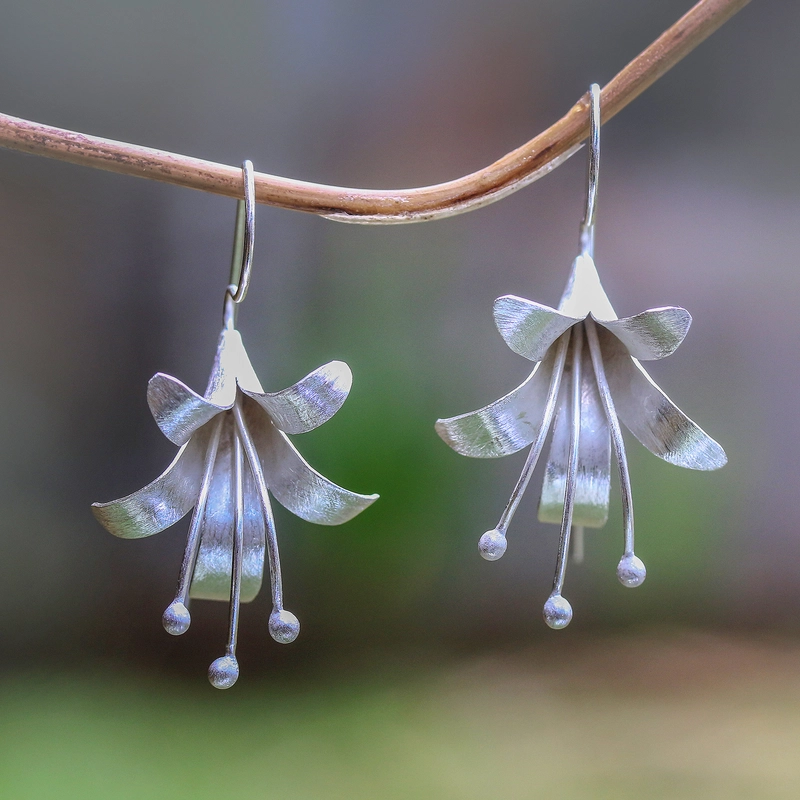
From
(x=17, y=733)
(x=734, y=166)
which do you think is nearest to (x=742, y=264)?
(x=734, y=166)

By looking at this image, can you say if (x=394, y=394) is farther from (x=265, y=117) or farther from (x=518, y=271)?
(x=265, y=117)

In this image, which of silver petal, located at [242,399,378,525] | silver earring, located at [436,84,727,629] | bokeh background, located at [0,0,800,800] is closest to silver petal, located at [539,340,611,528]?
silver earring, located at [436,84,727,629]

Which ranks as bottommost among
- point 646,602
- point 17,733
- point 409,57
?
point 17,733

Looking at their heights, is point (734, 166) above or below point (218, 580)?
above

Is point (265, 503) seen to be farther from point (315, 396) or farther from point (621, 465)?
point (621, 465)

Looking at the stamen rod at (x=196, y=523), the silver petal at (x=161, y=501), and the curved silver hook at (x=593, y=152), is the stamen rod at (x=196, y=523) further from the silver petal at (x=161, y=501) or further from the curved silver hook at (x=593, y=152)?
the curved silver hook at (x=593, y=152)

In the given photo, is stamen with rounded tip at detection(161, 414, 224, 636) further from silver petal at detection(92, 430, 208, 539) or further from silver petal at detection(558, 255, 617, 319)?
silver petal at detection(558, 255, 617, 319)
